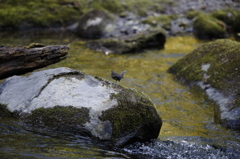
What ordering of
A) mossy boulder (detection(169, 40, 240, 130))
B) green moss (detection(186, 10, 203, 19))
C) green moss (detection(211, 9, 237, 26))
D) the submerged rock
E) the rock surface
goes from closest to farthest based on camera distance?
the submerged rock < the rock surface < mossy boulder (detection(169, 40, 240, 130)) < green moss (detection(211, 9, 237, 26)) < green moss (detection(186, 10, 203, 19))

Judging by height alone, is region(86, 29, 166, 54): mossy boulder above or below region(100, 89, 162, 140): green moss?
below

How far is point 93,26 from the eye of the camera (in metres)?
21.5

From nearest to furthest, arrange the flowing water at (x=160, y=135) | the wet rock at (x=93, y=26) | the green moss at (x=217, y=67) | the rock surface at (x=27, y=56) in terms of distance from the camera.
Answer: the flowing water at (x=160, y=135) → the rock surface at (x=27, y=56) → the green moss at (x=217, y=67) → the wet rock at (x=93, y=26)

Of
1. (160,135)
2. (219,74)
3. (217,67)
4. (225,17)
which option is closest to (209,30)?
(225,17)

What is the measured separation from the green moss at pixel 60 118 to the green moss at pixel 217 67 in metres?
4.04

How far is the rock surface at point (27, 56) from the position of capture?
8070 millimetres

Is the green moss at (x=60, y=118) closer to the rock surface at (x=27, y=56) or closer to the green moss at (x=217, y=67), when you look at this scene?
the rock surface at (x=27, y=56)

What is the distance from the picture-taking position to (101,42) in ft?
58.5

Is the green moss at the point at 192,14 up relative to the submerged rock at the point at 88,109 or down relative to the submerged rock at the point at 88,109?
down

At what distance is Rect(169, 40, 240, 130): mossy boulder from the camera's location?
326 inches

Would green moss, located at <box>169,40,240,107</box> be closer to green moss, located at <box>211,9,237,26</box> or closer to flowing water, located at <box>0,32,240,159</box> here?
flowing water, located at <box>0,32,240,159</box>

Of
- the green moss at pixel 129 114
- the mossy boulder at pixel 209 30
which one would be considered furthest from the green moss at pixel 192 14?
the green moss at pixel 129 114

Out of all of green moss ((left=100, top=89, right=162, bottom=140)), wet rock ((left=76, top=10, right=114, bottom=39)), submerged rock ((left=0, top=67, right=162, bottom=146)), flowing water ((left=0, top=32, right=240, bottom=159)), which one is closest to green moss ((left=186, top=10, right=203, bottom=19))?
wet rock ((left=76, top=10, right=114, bottom=39))

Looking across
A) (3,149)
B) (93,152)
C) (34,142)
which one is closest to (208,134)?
(93,152)
